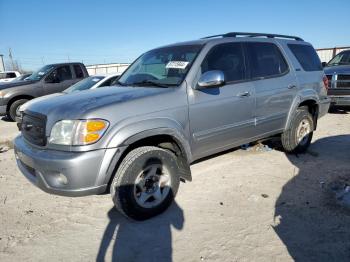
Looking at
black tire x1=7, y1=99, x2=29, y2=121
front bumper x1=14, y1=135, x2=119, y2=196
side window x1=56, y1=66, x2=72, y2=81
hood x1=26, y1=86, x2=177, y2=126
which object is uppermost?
hood x1=26, y1=86, x2=177, y2=126

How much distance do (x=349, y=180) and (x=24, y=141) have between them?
4.19 m

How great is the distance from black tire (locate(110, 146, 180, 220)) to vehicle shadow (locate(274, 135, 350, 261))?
1.30 meters

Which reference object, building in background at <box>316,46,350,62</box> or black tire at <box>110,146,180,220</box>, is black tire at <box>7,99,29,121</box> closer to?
black tire at <box>110,146,180,220</box>

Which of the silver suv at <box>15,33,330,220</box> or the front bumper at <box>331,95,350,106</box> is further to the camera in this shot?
the front bumper at <box>331,95,350,106</box>

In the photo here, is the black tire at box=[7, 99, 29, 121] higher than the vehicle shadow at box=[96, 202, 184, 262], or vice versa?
the vehicle shadow at box=[96, 202, 184, 262]

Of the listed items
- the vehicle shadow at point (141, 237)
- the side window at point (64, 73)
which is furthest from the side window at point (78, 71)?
the vehicle shadow at point (141, 237)

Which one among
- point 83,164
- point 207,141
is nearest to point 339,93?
point 207,141

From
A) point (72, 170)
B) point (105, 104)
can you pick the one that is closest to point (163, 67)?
point (105, 104)

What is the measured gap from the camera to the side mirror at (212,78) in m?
3.61

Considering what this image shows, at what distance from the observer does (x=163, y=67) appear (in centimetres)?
416

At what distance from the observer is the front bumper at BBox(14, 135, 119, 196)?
2.92 meters

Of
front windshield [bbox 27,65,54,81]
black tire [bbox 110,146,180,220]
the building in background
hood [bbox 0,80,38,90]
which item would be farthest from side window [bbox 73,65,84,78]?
the building in background

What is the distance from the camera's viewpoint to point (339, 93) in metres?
9.05

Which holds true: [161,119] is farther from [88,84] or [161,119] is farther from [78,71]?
[78,71]
